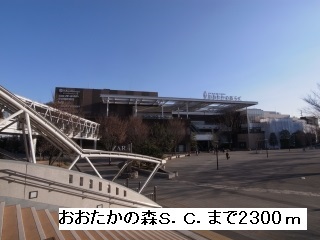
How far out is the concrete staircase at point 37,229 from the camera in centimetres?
463

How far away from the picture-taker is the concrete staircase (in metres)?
4.63

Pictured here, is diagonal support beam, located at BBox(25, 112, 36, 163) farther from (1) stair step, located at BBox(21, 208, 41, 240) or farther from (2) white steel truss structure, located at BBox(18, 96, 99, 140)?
(2) white steel truss structure, located at BBox(18, 96, 99, 140)

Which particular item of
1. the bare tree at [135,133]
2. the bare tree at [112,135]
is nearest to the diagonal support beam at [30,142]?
the bare tree at [112,135]

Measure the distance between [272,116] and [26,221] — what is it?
310 feet

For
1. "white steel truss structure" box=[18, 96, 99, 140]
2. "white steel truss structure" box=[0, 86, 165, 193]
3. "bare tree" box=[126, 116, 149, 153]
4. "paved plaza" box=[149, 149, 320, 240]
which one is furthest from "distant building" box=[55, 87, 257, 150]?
"white steel truss structure" box=[0, 86, 165, 193]

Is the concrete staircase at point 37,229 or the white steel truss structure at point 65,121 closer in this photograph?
the concrete staircase at point 37,229

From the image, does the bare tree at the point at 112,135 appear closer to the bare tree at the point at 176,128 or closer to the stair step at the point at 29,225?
the bare tree at the point at 176,128

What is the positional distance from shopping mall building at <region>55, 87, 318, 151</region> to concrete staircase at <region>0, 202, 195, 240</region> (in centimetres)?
5369

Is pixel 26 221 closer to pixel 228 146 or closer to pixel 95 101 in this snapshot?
pixel 95 101

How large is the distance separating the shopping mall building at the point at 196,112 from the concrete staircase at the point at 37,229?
53694mm

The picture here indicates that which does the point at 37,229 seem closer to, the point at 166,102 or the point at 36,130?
the point at 36,130

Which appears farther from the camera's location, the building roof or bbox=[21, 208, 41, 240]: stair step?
the building roof

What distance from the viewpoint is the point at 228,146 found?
270 feet

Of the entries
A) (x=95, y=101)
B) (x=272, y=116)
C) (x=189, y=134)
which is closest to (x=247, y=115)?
(x=272, y=116)
